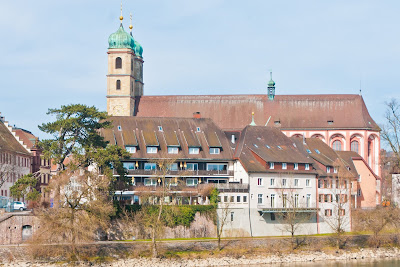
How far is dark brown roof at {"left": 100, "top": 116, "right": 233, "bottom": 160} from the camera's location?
88062 mm

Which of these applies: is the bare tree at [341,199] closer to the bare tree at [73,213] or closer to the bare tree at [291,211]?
the bare tree at [291,211]

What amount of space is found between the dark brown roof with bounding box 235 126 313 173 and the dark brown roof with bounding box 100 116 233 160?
1795mm

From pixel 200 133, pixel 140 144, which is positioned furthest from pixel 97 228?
pixel 200 133

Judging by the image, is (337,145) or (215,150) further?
(337,145)

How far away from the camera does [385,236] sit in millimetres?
86562

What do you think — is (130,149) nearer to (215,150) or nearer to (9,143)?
(215,150)

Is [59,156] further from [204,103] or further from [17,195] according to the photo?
[204,103]

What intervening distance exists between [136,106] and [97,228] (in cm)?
5822

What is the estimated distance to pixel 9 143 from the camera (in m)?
103

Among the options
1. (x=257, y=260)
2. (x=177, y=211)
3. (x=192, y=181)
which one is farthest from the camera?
(x=192, y=181)

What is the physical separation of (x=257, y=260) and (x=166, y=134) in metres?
20.4

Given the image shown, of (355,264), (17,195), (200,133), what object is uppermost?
(200,133)

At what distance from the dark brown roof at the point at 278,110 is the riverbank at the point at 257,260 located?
42.7 metres

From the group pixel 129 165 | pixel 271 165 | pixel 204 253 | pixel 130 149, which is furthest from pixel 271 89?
pixel 204 253
